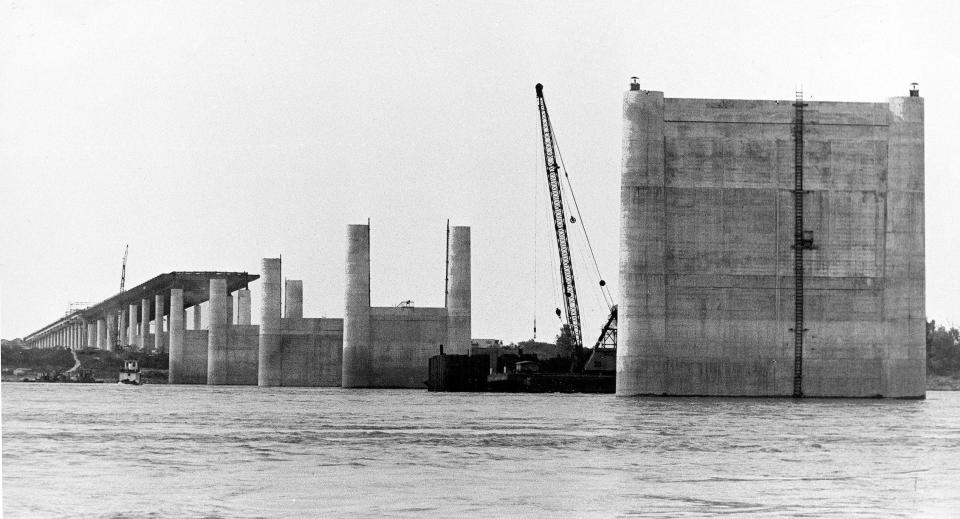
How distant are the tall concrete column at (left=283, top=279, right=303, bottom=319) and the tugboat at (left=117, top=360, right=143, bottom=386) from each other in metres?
17.0

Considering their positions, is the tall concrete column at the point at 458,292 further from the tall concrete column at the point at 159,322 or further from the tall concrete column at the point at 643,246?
the tall concrete column at the point at 159,322

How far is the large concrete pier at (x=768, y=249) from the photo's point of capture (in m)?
86.1

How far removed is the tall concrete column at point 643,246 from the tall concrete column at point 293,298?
6068 cm

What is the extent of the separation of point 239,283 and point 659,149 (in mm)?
86436

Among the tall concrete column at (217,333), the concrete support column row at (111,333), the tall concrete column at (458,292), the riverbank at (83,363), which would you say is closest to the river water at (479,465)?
the tall concrete column at (458,292)

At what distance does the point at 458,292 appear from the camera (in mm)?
125062

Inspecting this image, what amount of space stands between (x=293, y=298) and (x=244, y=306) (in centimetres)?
2057

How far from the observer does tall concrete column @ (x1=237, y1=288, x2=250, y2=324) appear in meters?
163

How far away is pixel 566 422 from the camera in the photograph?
62.4 meters

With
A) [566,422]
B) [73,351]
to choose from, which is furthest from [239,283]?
[566,422]

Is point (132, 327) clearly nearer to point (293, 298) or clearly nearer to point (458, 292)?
point (293, 298)

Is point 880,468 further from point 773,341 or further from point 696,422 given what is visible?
point 773,341

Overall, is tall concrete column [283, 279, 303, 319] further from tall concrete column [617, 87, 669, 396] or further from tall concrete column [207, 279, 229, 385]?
tall concrete column [617, 87, 669, 396]

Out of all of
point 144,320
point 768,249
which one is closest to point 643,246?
point 768,249
